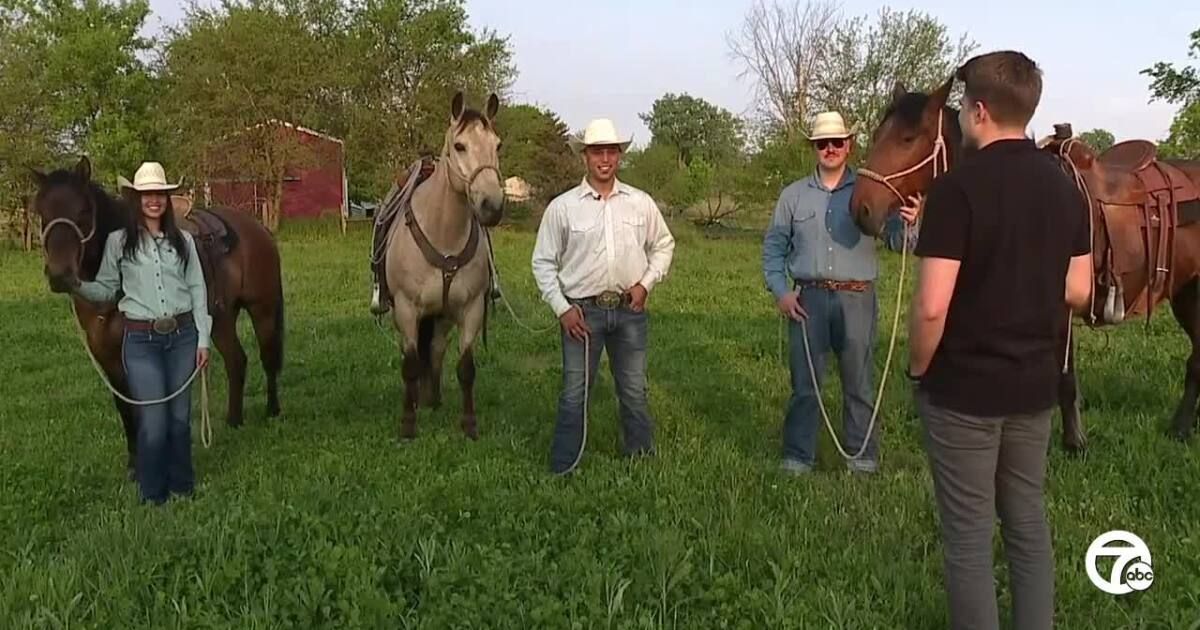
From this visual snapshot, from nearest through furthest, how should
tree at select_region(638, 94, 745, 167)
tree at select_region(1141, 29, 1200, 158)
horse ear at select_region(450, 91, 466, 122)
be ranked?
horse ear at select_region(450, 91, 466, 122)
tree at select_region(1141, 29, 1200, 158)
tree at select_region(638, 94, 745, 167)

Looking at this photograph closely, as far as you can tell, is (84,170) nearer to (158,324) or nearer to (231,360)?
(158,324)

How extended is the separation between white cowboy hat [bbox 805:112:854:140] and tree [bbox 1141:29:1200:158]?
19.7 m

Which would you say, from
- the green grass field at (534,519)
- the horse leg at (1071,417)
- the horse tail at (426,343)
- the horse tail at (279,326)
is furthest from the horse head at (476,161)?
the horse leg at (1071,417)

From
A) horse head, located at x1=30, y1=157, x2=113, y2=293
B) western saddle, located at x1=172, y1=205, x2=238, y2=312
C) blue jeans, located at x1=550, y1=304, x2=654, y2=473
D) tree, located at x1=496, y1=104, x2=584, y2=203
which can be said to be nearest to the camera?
horse head, located at x1=30, y1=157, x2=113, y2=293

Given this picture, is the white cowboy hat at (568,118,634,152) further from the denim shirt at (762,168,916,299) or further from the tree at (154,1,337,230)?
the tree at (154,1,337,230)

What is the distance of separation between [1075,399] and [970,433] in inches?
112

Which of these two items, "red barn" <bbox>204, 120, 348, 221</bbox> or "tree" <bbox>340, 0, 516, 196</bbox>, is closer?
"red barn" <bbox>204, 120, 348, 221</bbox>

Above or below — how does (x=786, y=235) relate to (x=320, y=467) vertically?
above

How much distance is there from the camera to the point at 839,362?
5.05m

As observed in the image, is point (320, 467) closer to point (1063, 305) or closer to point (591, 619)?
point (591, 619)

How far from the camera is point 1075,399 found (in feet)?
16.7

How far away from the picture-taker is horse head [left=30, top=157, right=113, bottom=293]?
4.54 m

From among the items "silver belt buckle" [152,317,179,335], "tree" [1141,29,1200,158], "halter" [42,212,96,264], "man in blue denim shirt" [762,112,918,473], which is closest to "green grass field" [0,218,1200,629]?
"man in blue denim shirt" [762,112,918,473]

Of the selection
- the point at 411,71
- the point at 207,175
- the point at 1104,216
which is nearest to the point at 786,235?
the point at 1104,216
